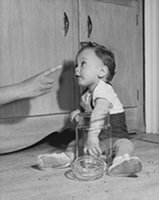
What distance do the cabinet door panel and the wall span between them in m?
0.48

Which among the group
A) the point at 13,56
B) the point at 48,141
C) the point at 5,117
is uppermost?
the point at 13,56

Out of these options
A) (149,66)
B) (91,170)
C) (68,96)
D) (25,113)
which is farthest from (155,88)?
(91,170)

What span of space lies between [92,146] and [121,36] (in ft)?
2.21

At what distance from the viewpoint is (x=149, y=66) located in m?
1.70

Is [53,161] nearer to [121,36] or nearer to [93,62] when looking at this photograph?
[93,62]

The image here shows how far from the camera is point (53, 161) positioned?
1.07m

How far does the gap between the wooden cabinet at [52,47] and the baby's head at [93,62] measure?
4.9 inches

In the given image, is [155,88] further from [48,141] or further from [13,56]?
[13,56]

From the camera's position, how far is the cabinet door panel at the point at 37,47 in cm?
122

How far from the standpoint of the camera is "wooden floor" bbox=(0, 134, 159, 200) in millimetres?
814

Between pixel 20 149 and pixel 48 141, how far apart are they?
286 mm

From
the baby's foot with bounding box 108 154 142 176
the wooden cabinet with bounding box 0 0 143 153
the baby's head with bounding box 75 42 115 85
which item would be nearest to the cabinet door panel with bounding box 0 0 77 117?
the wooden cabinet with bounding box 0 0 143 153

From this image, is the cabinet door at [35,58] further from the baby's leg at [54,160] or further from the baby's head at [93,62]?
the baby's leg at [54,160]

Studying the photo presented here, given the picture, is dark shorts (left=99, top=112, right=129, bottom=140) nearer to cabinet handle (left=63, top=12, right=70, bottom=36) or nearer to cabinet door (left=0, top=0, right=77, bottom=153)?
cabinet door (left=0, top=0, right=77, bottom=153)
